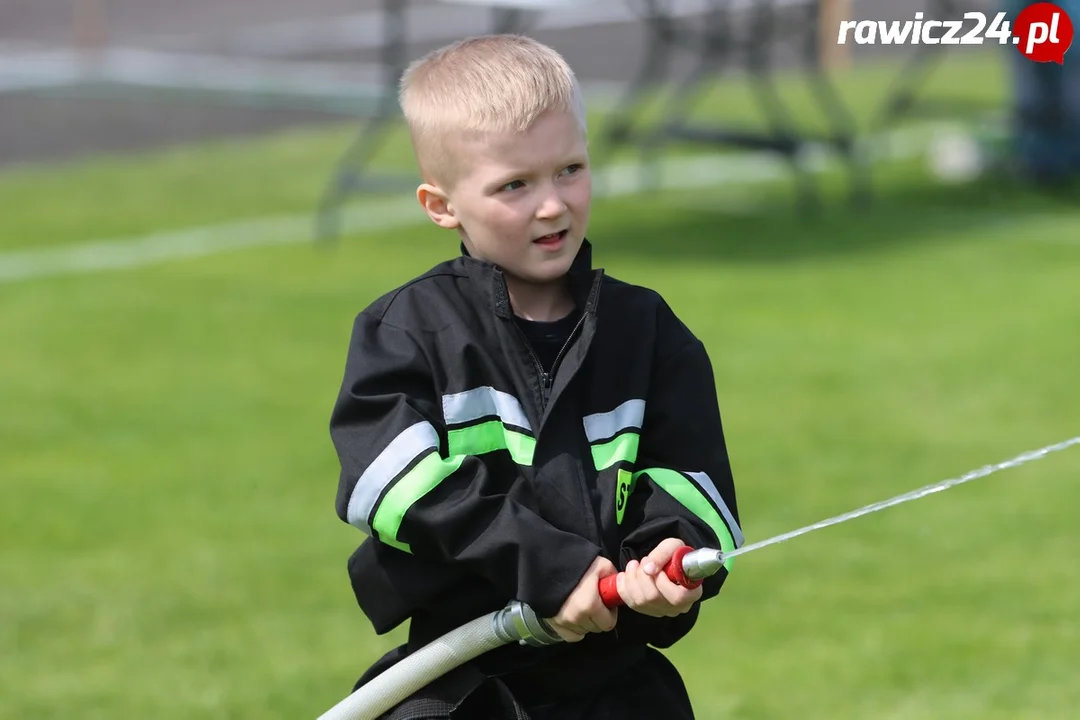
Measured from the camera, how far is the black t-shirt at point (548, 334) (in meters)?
2.29

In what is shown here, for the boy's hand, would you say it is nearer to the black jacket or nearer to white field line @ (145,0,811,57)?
the black jacket

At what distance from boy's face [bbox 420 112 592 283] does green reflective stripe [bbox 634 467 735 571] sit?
295 mm

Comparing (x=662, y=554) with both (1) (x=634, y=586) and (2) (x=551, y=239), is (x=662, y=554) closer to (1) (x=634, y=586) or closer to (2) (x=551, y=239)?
(1) (x=634, y=586)

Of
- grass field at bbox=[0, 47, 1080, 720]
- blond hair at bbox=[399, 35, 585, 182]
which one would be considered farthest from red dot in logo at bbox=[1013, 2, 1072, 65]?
blond hair at bbox=[399, 35, 585, 182]

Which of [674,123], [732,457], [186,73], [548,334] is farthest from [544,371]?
[186,73]

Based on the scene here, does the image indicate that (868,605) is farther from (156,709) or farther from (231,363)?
(231,363)

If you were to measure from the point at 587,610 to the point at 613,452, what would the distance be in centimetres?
24

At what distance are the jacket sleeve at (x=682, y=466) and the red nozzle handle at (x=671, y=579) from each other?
0.11 metres

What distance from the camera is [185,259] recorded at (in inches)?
321

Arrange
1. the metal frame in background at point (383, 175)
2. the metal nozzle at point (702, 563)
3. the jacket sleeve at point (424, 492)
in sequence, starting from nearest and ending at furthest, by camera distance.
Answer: the metal nozzle at point (702, 563) → the jacket sleeve at point (424, 492) → the metal frame in background at point (383, 175)

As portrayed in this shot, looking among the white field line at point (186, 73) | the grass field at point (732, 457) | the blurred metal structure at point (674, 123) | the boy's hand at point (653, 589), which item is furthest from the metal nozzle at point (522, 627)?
the white field line at point (186, 73)

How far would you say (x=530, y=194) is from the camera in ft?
7.47

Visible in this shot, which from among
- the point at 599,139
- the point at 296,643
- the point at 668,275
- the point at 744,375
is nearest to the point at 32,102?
the point at 599,139

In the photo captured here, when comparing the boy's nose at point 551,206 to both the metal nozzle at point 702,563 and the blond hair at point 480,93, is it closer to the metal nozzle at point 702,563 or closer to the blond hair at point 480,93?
the blond hair at point 480,93
